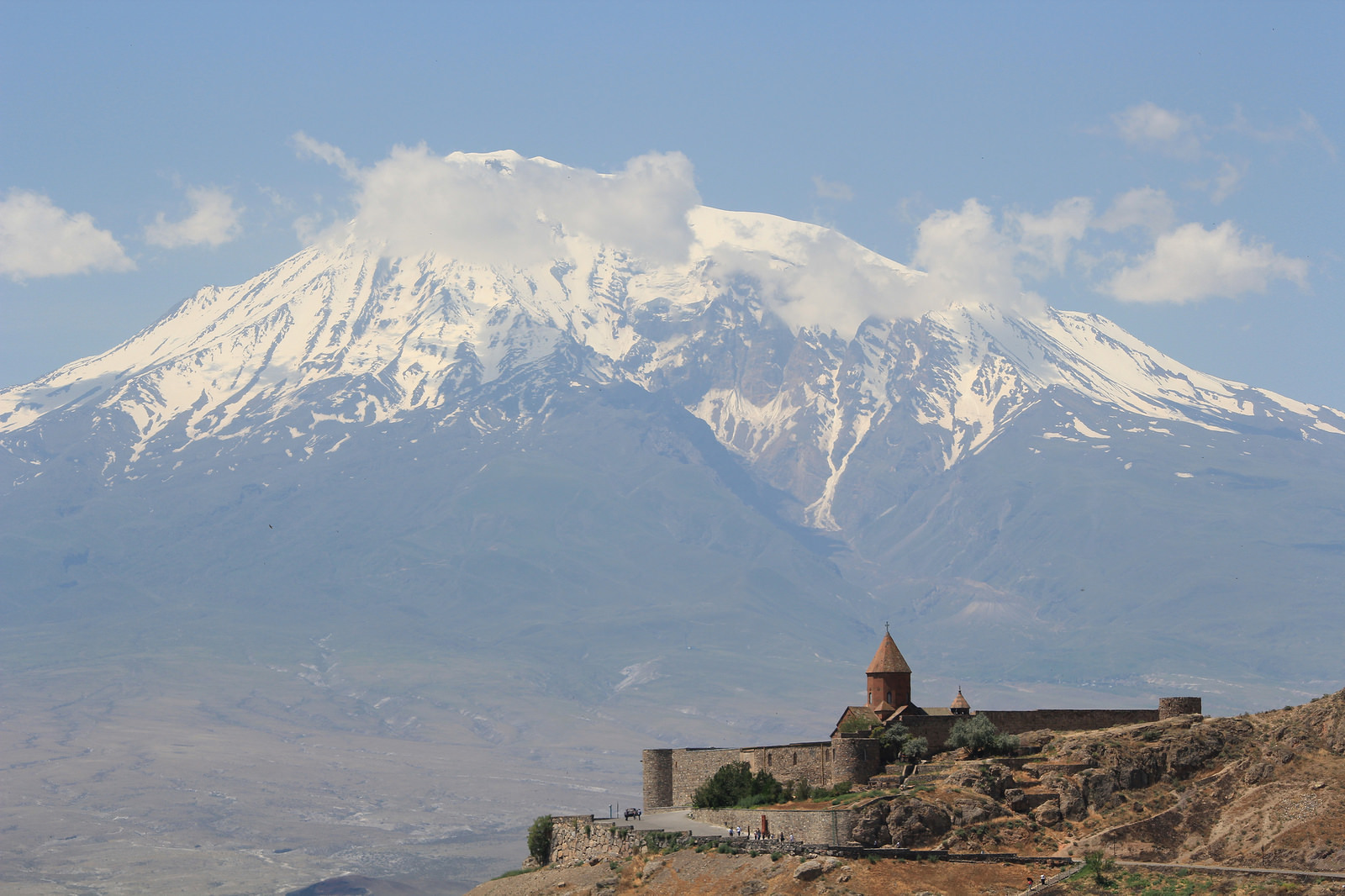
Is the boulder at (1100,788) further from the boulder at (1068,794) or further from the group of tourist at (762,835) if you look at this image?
the group of tourist at (762,835)

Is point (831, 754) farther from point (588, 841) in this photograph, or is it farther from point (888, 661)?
point (888, 661)

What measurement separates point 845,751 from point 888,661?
14302 mm

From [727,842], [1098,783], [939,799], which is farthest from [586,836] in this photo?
[1098,783]

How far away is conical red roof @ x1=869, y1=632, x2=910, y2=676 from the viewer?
80625mm

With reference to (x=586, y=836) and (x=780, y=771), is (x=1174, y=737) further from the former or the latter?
(x=586, y=836)

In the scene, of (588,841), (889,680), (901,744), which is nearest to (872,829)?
(901,744)

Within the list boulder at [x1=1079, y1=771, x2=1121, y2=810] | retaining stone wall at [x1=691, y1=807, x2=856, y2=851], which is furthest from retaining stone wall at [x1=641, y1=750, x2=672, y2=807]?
boulder at [x1=1079, y1=771, x2=1121, y2=810]

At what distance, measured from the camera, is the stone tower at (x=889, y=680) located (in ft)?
264

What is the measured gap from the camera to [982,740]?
225 feet

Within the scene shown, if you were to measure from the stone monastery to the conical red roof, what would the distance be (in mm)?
2606

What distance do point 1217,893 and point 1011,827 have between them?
403 inches

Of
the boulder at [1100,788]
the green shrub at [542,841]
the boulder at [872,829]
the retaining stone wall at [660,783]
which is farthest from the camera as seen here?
the retaining stone wall at [660,783]

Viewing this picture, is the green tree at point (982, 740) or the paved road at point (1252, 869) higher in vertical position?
the green tree at point (982, 740)

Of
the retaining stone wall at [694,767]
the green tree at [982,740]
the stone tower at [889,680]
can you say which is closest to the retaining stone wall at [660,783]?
the retaining stone wall at [694,767]
